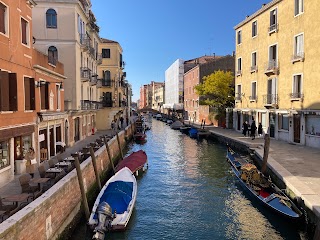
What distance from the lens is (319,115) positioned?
65.7 feet

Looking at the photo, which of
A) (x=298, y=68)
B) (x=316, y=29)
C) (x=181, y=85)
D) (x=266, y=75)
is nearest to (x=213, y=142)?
(x=266, y=75)

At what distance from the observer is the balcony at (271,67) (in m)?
25.4

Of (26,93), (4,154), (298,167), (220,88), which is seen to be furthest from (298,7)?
(4,154)

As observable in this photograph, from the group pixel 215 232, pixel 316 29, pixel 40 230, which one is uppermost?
pixel 316 29

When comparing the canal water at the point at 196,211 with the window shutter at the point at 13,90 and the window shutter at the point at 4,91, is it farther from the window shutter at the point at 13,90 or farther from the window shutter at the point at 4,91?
the window shutter at the point at 13,90

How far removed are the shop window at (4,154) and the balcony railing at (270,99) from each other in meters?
20.4

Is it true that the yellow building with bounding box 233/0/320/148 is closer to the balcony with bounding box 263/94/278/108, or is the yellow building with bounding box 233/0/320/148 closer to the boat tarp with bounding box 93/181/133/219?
the balcony with bounding box 263/94/278/108

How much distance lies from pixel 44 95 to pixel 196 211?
1049cm

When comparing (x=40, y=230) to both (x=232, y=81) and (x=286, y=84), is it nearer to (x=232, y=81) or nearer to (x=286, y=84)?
(x=286, y=84)

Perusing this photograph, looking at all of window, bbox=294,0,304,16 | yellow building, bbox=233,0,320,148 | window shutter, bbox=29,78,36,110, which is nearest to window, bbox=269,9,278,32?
yellow building, bbox=233,0,320,148

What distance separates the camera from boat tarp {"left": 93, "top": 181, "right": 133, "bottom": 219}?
35.3ft

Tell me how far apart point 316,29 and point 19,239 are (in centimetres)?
2089

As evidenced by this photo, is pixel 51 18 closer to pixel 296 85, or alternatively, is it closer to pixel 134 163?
pixel 134 163

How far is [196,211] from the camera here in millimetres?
12516
